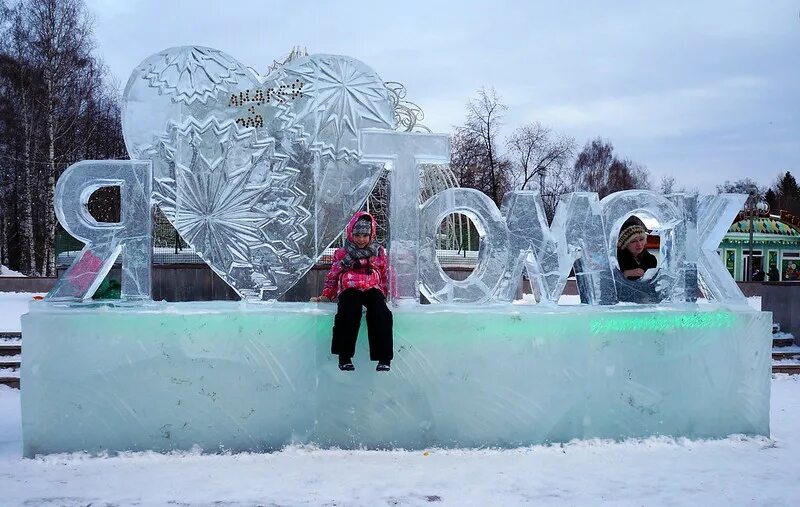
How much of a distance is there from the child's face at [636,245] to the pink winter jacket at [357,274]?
2.38 m

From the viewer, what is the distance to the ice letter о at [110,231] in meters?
5.38

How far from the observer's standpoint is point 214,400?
206 inches

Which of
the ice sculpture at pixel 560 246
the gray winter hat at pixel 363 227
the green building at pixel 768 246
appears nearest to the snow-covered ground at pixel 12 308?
the gray winter hat at pixel 363 227

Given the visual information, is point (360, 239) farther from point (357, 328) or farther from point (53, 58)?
point (53, 58)

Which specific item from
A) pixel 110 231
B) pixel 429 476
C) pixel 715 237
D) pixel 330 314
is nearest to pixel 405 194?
pixel 330 314

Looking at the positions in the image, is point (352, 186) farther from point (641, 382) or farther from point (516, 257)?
point (641, 382)

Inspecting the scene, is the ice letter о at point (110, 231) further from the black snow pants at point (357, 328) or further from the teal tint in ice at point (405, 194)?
the teal tint in ice at point (405, 194)

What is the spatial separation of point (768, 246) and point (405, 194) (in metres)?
35.6

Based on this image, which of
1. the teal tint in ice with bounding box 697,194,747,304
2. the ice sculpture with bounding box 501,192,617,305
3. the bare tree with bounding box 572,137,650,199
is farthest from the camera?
the bare tree with bounding box 572,137,650,199

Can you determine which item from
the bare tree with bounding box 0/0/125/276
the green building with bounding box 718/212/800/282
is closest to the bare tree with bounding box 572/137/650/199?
the green building with bounding box 718/212/800/282

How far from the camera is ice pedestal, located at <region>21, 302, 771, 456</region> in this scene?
5.16 metres

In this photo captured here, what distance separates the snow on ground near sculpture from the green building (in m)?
32.5

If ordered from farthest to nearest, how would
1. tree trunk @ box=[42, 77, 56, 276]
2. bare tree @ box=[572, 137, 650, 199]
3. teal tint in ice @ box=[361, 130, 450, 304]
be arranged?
bare tree @ box=[572, 137, 650, 199], tree trunk @ box=[42, 77, 56, 276], teal tint in ice @ box=[361, 130, 450, 304]

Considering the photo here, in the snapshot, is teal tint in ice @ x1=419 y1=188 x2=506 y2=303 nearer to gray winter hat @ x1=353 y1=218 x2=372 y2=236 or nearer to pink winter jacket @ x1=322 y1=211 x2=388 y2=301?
pink winter jacket @ x1=322 y1=211 x2=388 y2=301
